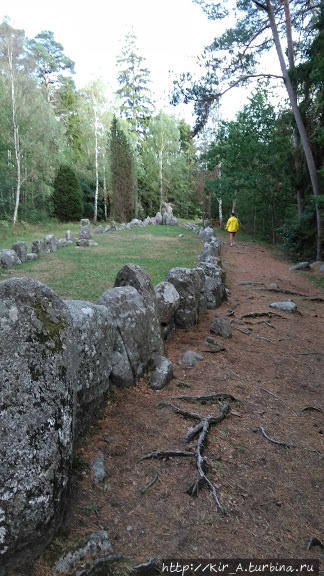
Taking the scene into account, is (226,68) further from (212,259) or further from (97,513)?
(97,513)

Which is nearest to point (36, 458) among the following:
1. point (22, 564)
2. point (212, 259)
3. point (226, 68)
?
point (22, 564)

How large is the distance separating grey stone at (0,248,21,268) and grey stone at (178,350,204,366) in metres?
7.89

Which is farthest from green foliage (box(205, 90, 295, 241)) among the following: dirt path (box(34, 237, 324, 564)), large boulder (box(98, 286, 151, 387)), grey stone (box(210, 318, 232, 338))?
large boulder (box(98, 286, 151, 387))

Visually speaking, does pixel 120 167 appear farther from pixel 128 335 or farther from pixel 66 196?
pixel 128 335

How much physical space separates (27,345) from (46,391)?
0.92 ft

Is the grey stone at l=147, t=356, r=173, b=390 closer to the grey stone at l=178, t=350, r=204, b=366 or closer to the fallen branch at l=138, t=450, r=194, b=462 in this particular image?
the grey stone at l=178, t=350, r=204, b=366

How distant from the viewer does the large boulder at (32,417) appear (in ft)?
5.95

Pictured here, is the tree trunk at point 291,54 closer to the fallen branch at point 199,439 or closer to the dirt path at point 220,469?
the dirt path at point 220,469

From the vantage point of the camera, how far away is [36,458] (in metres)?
1.94

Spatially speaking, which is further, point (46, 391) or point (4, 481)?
point (46, 391)

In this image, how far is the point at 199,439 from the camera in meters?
3.04

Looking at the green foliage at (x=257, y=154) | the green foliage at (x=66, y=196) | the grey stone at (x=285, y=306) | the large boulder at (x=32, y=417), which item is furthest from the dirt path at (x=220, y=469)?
the green foliage at (x=66, y=196)

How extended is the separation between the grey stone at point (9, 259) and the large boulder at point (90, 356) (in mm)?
8614

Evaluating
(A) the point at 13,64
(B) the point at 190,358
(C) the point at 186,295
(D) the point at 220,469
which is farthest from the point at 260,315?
(A) the point at 13,64
